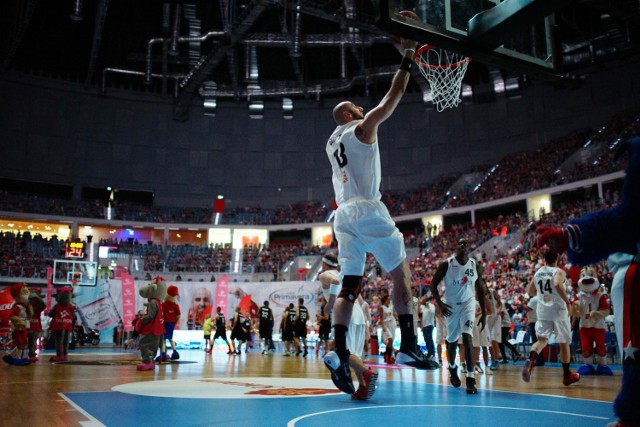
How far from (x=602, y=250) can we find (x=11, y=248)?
3818 cm

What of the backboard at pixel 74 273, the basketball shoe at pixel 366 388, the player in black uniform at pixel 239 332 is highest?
the backboard at pixel 74 273

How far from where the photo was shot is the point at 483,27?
19.7ft

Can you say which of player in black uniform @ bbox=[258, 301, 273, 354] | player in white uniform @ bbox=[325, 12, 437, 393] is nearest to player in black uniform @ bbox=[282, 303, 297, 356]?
player in black uniform @ bbox=[258, 301, 273, 354]

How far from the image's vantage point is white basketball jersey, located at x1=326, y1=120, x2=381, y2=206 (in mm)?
4922

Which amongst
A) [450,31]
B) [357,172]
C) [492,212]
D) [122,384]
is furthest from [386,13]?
[492,212]

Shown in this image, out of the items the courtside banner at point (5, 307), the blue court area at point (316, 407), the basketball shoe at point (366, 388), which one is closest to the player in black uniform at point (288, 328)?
the courtside banner at point (5, 307)

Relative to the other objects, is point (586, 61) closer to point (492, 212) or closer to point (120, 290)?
point (492, 212)

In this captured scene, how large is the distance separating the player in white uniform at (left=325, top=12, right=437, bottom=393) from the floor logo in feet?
3.95

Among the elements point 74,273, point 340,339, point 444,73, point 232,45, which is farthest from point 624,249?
point 232,45

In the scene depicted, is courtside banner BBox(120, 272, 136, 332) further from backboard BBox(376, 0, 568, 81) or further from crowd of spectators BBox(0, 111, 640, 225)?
backboard BBox(376, 0, 568, 81)

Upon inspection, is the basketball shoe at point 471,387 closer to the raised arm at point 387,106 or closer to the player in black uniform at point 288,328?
the raised arm at point 387,106

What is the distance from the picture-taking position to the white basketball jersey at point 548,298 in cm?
840

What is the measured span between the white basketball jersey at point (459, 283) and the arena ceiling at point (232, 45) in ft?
71.4

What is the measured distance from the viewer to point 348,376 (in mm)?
5031
